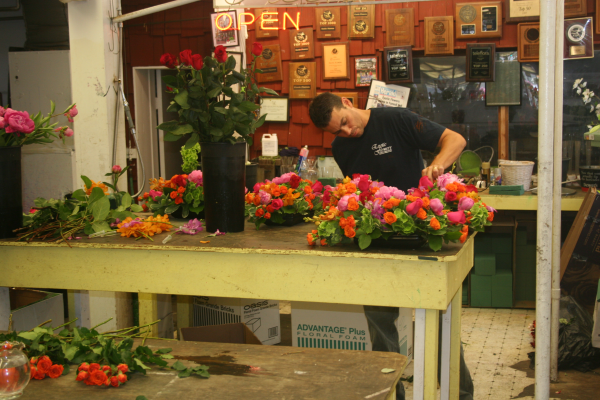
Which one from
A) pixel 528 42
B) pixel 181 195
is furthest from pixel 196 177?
pixel 528 42

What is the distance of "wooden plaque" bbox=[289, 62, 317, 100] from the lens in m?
5.17

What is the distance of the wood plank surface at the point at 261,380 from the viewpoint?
134cm

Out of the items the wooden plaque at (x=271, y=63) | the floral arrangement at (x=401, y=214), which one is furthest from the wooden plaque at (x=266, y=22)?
the floral arrangement at (x=401, y=214)

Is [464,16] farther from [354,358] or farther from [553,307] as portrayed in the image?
[354,358]

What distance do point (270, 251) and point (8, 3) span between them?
580 centimetres

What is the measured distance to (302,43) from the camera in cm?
516

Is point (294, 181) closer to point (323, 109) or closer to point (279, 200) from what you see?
point (279, 200)

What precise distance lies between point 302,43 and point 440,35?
121 cm

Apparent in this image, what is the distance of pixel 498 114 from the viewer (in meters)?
4.92

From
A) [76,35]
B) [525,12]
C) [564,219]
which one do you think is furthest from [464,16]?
[76,35]

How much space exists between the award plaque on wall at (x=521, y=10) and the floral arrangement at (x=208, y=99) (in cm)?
329

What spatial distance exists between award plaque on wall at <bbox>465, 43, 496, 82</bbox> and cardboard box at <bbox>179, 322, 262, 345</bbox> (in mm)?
3360

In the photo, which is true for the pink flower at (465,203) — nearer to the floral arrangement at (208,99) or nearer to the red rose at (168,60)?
the floral arrangement at (208,99)

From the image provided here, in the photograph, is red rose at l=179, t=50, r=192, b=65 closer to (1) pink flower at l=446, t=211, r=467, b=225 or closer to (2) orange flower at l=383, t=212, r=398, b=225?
(2) orange flower at l=383, t=212, r=398, b=225
